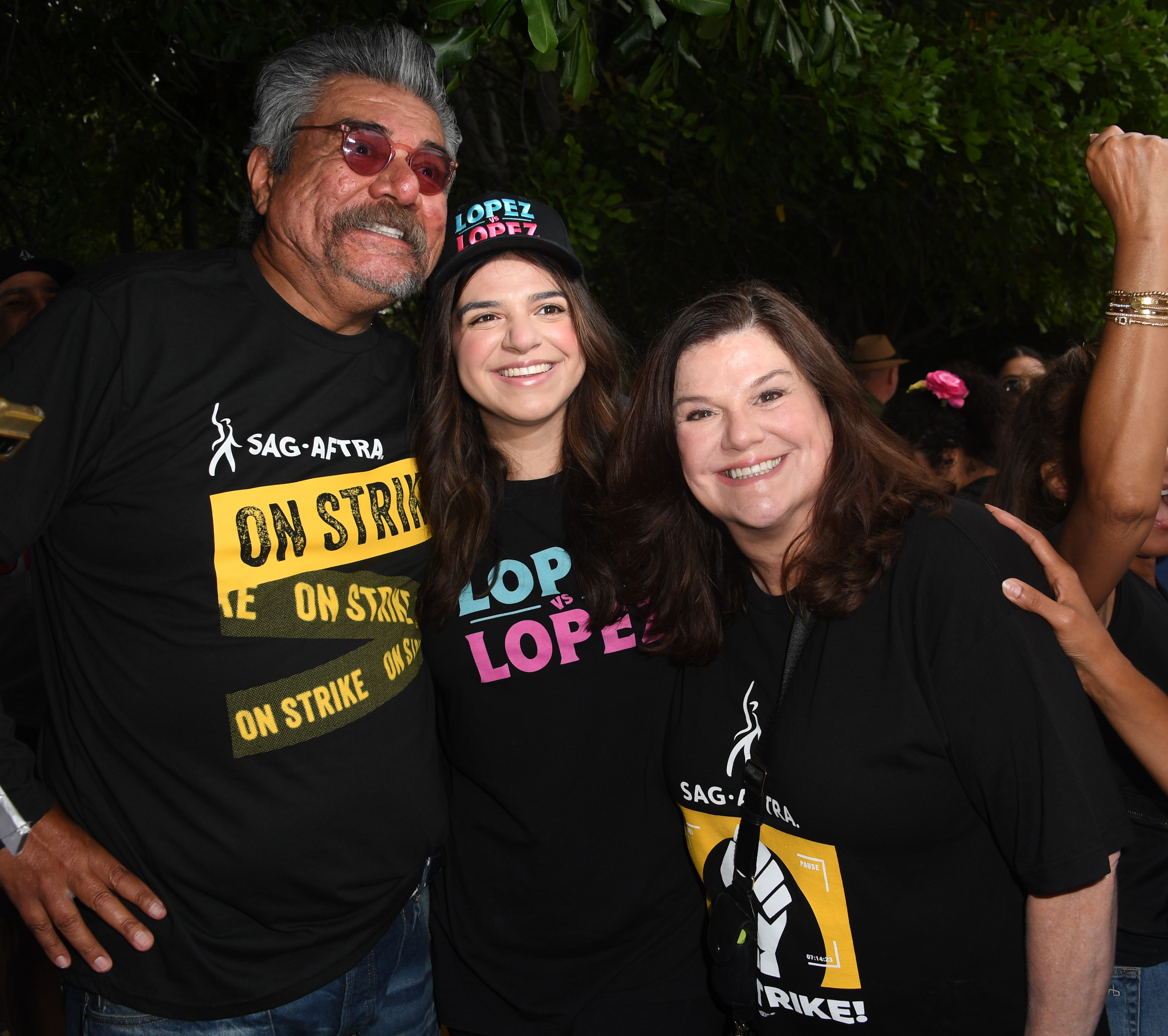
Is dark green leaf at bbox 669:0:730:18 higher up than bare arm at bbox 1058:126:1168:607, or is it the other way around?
dark green leaf at bbox 669:0:730:18

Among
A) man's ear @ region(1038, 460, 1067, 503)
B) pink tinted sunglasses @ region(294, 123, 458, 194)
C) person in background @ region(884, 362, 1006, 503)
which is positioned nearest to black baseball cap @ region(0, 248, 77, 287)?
pink tinted sunglasses @ region(294, 123, 458, 194)

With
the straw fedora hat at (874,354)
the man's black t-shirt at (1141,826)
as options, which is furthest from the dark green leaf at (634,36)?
the straw fedora hat at (874,354)

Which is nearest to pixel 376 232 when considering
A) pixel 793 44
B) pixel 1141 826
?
pixel 793 44

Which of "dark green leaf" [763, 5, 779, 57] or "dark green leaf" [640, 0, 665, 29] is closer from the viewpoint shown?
"dark green leaf" [640, 0, 665, 29]

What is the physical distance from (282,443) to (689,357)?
906 millimetres

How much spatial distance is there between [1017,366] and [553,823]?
206 inches

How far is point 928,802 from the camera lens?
169cm

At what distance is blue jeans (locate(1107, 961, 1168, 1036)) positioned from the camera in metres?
1.97

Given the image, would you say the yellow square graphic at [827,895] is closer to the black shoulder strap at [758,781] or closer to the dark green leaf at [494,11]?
the black shoulder strap at [758,781]

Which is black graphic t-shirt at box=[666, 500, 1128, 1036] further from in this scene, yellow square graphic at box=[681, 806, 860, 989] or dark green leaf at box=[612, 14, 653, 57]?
dark green leaf at box=[612, 14, 653, 57]

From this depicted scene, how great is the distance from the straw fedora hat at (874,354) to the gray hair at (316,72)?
5.57 metres

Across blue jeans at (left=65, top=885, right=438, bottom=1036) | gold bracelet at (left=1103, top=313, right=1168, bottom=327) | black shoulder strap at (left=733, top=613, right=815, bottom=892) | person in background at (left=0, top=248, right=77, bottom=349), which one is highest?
person in background at (left=0, top=248, right=77, bottom=349)

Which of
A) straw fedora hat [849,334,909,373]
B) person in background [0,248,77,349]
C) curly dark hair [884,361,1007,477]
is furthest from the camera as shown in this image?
straw fedora hat [849,334,909,373]

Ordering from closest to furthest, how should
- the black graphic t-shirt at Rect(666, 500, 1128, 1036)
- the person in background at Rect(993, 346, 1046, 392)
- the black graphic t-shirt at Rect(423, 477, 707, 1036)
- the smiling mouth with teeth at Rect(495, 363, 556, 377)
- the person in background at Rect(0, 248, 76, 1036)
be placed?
the black graphic t-shirt at Rect(666, 500, 1128, 1036) < the black graphic t-shirt at Rect(423, 477, 707, 1036) < the smiling mouth with teeth at Rect(495, 363, 556, 377) < the person in background at Rect(0, 248, 76, 1036) < the person in background at Rect(993, 346, 1046, 392)
